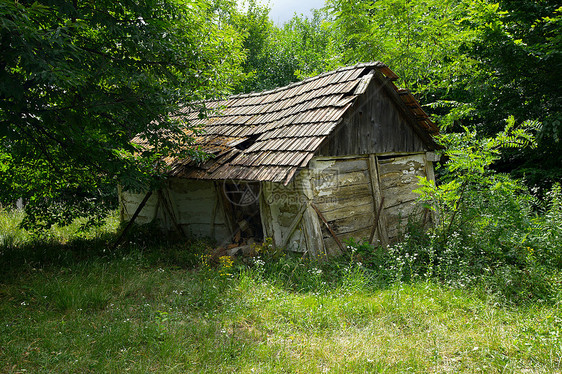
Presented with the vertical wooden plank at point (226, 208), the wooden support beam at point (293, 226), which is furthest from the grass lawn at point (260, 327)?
the vertical wooden plank at point (226, 208)

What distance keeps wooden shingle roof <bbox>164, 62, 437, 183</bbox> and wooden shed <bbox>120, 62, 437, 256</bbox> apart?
3 cm

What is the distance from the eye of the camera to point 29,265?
265 inches

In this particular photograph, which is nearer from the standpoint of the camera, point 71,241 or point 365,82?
point 365,82

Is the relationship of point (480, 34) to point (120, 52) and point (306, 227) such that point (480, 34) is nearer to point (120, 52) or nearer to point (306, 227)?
point (306, 227)

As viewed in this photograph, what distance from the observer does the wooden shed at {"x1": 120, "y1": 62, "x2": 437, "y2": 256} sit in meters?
6.72

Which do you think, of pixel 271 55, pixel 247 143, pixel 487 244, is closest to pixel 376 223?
pixel 487 244

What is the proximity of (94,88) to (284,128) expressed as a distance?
3425mm

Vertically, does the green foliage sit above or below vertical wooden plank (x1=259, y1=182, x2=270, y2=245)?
above

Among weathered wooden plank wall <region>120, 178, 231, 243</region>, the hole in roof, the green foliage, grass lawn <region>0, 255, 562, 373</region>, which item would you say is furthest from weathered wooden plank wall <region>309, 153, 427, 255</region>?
the green foliage

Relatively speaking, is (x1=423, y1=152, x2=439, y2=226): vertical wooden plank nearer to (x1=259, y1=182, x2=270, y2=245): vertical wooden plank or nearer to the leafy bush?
the leafy bush

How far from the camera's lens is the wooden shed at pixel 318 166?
6.72 metres

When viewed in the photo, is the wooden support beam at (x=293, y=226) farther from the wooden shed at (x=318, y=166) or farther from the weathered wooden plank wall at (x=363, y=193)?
the weathered wooden plank wall at (x=363, y=193)

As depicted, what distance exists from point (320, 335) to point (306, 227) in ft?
8.00

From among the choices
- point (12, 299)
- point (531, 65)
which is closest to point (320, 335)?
point (12, 299)
